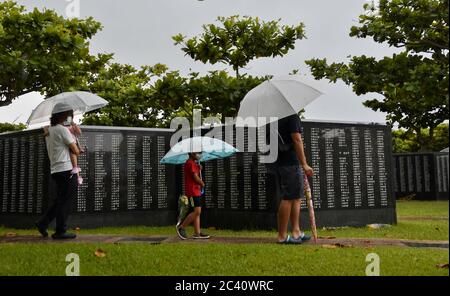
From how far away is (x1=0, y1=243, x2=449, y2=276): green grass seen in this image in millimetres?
4148

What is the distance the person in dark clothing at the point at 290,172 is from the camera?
558 centimetres

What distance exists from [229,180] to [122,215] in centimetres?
222

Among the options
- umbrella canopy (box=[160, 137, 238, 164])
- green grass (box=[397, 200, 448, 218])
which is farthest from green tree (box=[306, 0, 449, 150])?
umbrella canopy (box=[160, 137, 238, 164])

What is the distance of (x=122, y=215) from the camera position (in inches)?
359

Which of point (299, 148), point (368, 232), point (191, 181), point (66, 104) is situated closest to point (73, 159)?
point (66, 104)

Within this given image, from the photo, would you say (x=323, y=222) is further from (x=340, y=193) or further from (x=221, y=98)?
(x=221, y=98)

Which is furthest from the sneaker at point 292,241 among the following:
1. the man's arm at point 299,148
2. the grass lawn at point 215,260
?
the man's arm at point 299,148

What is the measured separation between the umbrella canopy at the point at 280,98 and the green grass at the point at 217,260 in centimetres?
158

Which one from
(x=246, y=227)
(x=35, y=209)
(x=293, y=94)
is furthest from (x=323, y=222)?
(x=35, y=209)

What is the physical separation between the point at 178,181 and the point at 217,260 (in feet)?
16.7

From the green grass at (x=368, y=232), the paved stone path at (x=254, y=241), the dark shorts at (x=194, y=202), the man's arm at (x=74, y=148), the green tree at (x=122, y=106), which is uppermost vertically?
the green tree at (x=122, y=106)

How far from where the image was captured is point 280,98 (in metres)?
5.73

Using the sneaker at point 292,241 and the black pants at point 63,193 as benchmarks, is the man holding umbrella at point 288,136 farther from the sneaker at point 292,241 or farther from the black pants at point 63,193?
the black pants at point 63,193

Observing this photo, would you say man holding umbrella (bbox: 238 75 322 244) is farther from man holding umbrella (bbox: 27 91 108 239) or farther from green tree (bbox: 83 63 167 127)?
green tree (bbox: 83 63 167 127)
